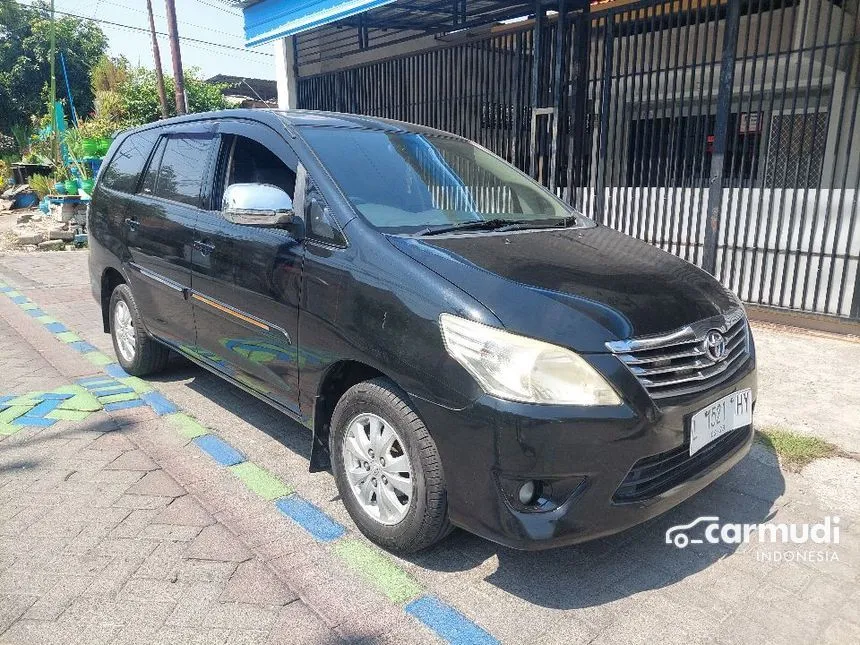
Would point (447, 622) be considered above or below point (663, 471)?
below

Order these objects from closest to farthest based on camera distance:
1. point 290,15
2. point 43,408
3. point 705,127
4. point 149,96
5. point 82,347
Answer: point 43,408, point 82,347, point 705,127, point 290,15, point 149,96

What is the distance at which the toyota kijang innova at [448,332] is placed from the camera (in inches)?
84.6

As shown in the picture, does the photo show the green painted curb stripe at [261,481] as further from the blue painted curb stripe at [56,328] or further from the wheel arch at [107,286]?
the blue painted curb stripe at [56,328]

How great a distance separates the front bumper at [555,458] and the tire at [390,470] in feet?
0.26

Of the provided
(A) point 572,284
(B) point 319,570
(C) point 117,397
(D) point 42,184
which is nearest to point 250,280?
(B) point 319,570

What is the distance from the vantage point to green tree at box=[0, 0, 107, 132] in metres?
26.6

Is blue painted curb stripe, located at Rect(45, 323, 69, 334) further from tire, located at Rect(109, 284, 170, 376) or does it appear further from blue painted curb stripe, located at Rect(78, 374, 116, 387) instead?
blue painted curb stripe, located at Rect(78, 374, 116, 387)

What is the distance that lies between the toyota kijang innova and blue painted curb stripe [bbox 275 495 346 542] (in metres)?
0.17

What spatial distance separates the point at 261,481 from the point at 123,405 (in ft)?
5.26

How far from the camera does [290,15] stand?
9.02 metres

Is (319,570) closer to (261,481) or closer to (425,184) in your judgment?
→ (261,481)

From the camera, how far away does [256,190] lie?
2889 millimetres

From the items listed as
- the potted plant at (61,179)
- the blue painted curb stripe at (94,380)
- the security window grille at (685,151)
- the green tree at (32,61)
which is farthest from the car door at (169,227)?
the green tree at (32,61)

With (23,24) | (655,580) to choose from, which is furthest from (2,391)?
(23,24)
